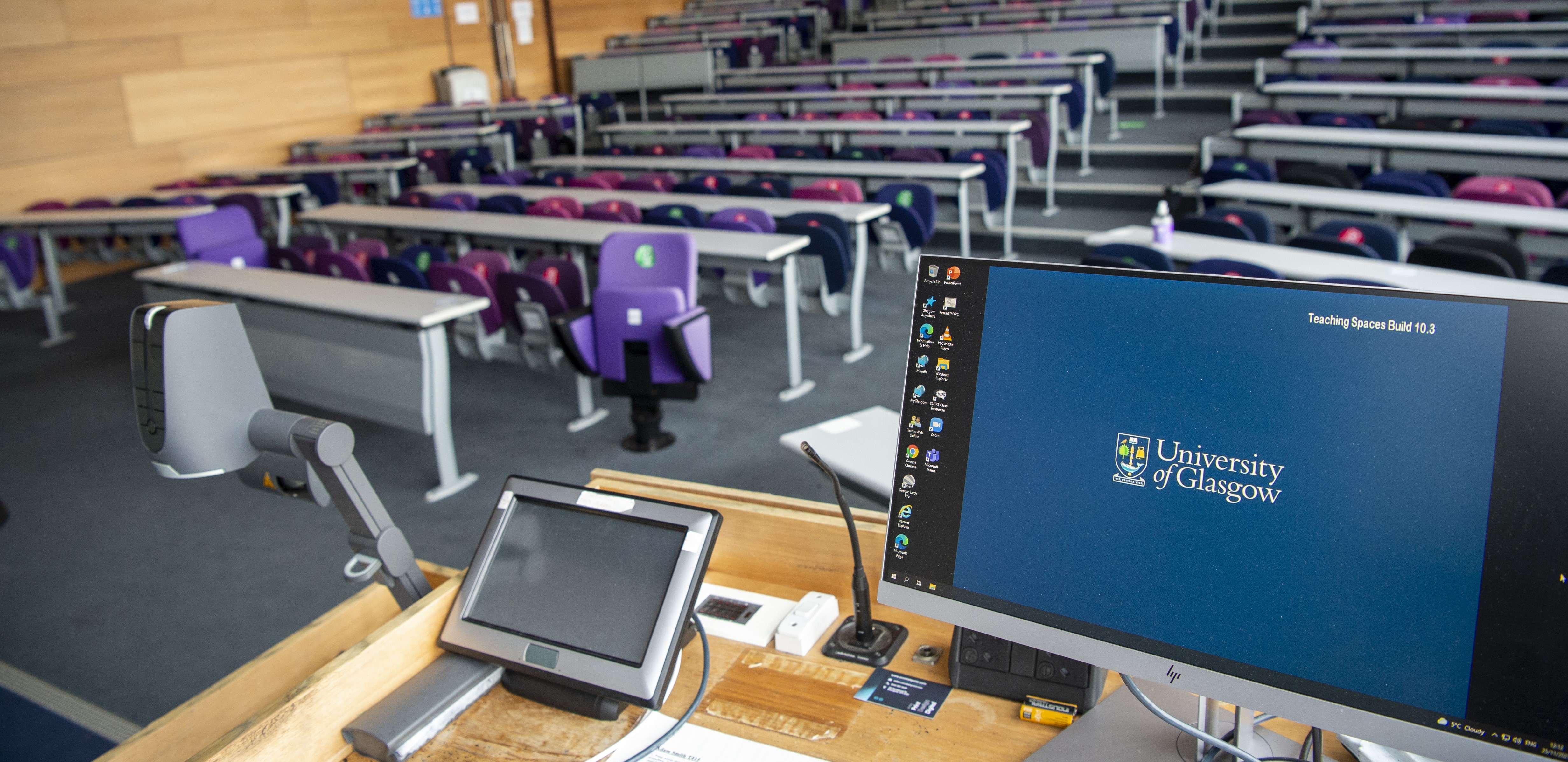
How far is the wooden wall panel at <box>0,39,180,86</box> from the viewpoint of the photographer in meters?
7.91

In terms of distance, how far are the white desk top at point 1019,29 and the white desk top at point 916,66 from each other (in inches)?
12.7

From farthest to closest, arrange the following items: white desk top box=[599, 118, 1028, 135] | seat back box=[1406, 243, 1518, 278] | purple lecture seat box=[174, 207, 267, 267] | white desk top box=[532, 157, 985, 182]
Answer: white desk top box=[599, 118, 1028, 135] < white desk top box=[532, 157, 985, 182] < purple lecture seat box=[174, 207, 267, 267] < seat back box=[1406, 243, 1518, 278]

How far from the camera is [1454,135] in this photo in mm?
5211

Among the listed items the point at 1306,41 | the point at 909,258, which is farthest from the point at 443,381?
the point at 1306,41

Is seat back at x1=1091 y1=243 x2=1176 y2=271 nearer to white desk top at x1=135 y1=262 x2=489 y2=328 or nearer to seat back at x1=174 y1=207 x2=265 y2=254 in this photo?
white desk top at x1=135 y1=262 x2=489 y2=328

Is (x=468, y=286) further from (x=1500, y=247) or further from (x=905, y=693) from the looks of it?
(x=1500, y=247)

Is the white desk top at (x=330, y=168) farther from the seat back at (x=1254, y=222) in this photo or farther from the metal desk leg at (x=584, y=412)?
the seat back at (x=1254, y=222)

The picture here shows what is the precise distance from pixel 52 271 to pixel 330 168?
7.72ft

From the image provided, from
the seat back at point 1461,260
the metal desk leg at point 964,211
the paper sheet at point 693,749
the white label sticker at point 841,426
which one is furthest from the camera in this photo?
the metal desk leg at point 964,211

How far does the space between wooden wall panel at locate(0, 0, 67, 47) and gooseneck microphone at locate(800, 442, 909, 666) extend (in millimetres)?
9741

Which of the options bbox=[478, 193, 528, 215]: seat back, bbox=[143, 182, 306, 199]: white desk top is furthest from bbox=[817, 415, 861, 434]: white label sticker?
bbox=[143, 182, 306, 199]: white desk top

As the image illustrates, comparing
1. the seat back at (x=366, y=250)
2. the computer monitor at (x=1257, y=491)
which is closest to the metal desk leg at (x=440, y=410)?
the seat back at (x=366, y=250)

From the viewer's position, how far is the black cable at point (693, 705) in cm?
106

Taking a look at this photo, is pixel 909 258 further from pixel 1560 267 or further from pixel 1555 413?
pixel 1555 413
